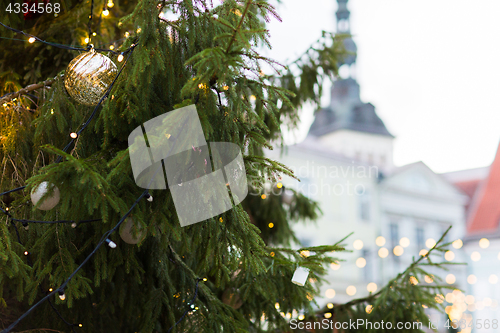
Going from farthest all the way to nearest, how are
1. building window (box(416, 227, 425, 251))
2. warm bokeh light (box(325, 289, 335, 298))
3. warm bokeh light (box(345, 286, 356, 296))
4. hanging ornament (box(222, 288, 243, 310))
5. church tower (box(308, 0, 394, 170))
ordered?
church tower (box(308, 0, 394, 170))
building window (box(416, 227, 425, 251))
warm bokeh light (box(345, 286, 356, 296))
warm bokeh light (box(325, 289, 335, 298))
hanging ornament (box(222, 288, 243, 310))

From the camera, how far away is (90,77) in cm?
131

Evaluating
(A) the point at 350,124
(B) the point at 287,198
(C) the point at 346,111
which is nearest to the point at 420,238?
(A) the point at 350,124

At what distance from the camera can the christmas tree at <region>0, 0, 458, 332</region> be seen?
1136 mm

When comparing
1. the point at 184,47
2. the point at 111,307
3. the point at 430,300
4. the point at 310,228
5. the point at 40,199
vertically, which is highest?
the point at 184,47

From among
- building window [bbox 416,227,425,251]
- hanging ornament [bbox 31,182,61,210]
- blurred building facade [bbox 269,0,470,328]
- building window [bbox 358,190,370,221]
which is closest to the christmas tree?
hanging ornament [bbox 31,182,61,210]

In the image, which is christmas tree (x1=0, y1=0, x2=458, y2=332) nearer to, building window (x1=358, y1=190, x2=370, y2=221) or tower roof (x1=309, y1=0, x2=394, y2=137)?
building window (x1=358, y1=190, x2=370, y2=221)

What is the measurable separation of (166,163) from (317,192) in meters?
10.8

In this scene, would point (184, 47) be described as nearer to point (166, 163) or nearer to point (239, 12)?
point (239, 12)

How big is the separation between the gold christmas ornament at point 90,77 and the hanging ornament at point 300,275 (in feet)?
2.73

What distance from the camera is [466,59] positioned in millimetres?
8406

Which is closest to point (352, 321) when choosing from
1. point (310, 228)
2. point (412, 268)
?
point (412, 268)

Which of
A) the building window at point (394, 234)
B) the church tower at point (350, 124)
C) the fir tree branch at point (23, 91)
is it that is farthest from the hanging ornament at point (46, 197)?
the church tower at point (350, 124)

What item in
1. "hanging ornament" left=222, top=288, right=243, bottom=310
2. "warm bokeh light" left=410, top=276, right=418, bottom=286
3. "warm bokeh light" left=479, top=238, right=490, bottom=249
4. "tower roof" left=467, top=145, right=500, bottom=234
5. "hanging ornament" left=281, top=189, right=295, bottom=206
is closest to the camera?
"hanging ornament" left=222, top=288, right=243, bottom=310
